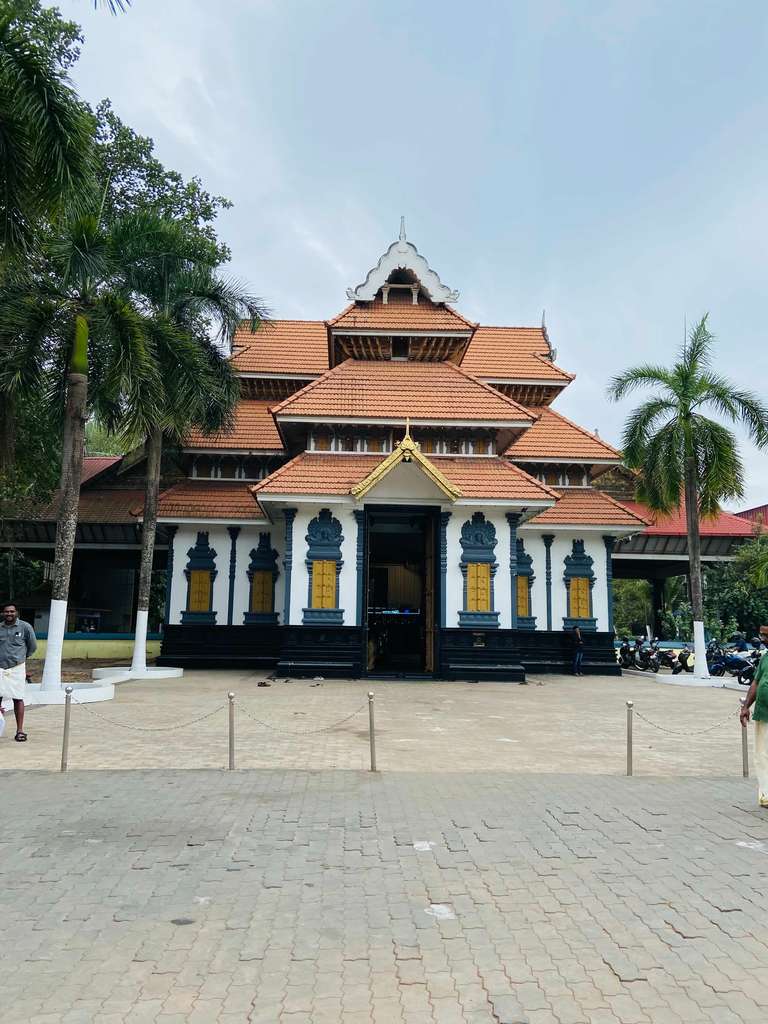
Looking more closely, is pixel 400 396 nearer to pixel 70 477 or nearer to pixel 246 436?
pixel 246 436

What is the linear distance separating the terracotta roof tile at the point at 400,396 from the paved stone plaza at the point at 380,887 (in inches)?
434

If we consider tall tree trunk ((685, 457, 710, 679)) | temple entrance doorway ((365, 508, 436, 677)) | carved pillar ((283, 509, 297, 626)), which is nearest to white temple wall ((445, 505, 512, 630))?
temple entrance doorway ((365, 508, 436, 677))

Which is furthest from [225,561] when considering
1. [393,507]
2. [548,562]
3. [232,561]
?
[548,562]

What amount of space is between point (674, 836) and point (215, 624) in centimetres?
1740

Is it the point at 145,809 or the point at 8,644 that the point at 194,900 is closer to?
the point at 145,809

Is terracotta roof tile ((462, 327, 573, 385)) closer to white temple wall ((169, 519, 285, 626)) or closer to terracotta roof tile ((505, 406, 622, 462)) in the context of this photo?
terracotta roof tile ((505, 406, 622, 462))

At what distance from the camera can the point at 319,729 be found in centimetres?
989

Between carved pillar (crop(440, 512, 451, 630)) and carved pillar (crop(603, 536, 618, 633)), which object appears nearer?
carved pillar (crop(440, 512, 451, 630))

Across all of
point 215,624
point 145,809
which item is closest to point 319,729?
point 145,809

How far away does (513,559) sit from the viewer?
18.3 metres

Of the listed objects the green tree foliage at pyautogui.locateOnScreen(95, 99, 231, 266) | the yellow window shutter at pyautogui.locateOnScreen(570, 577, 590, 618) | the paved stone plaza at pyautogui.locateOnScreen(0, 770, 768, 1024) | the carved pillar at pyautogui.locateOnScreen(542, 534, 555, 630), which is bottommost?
the paved stone plaza at pyautogui.locateOnScreen(0, 770, 768, 1024)

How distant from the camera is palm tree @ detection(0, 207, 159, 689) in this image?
1324 centimetres

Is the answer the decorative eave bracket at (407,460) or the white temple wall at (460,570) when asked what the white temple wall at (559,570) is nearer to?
the white temple wall at (460,570)

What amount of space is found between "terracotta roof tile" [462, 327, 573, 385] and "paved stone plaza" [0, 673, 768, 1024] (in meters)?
17.2
